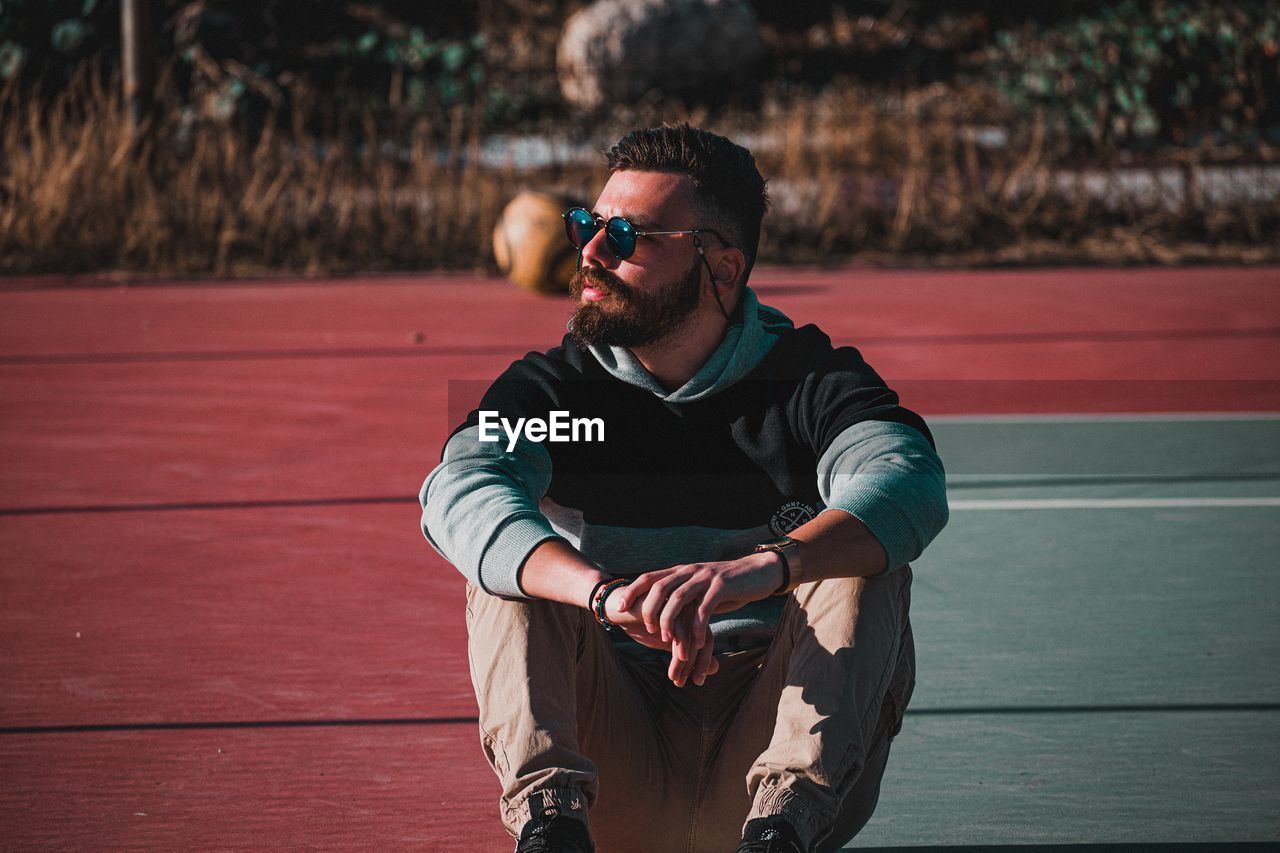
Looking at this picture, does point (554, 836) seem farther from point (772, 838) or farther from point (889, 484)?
point (889, 484)

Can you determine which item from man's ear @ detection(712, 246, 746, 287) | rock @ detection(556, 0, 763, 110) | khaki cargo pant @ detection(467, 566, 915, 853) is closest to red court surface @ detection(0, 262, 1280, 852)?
khaki cargo pant @ detection(467, 566, 915, 853)

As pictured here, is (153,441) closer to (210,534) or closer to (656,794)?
(210,534)

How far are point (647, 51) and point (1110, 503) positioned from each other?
535 inches

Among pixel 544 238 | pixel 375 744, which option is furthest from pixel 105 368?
pixel 375 744

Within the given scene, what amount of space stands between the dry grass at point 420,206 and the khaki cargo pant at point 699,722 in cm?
1134

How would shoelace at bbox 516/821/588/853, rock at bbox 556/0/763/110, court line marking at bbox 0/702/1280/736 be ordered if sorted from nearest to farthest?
1. shoelace at bbox 516/821/588/853
2. court line marking at bbox 0/702/1280/736
3. rock at bbox 556/0/763/110

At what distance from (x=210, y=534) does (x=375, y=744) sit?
234 cm

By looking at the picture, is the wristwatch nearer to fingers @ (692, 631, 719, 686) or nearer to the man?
the man

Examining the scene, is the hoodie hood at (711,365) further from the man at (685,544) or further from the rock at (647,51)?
the rock at (647,51)

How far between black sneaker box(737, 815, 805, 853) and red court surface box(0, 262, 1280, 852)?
0.95 metres

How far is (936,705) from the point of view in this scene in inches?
174

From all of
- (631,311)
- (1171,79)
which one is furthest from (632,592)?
(1171,79)

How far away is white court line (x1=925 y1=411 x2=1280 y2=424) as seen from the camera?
27.4 ft

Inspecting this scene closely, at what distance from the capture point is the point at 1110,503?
263 inches
